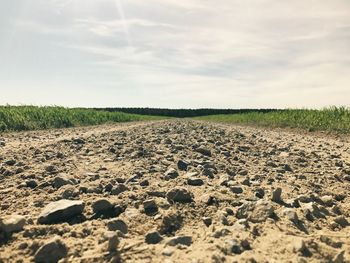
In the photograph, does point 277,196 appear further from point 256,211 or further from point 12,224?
point 12,224

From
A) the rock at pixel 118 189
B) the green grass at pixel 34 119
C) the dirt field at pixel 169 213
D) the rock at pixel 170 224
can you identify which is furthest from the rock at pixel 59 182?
the green grass at pixel 34 119

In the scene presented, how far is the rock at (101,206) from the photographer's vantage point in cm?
369

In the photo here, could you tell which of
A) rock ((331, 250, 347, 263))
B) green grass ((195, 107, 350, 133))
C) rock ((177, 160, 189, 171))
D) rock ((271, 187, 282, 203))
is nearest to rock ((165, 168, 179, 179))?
rock ((177, 160, 189, 171))

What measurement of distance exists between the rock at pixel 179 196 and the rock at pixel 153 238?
1.00 meters

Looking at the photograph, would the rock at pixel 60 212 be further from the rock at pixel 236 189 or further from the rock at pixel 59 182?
the rock at pixel 236 189

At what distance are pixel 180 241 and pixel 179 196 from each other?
107 cm

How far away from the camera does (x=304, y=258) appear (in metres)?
2.79

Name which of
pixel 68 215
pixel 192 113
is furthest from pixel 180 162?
pixel 192 113

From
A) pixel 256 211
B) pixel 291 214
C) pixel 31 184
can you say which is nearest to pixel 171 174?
pixel 31 184

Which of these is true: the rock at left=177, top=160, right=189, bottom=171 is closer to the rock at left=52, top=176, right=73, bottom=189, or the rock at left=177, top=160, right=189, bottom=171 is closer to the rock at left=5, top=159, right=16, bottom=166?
the rock at left=52, top=176, right=73, bottom=189

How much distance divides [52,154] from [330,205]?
498 centimetres

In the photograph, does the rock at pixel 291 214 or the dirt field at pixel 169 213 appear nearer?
the dirt field at pixel 169 213

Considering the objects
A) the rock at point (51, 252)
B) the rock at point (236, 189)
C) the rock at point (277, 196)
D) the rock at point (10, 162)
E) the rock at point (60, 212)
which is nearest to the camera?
the rock at point (51, 252)

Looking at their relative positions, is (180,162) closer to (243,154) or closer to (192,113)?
(243,154)
